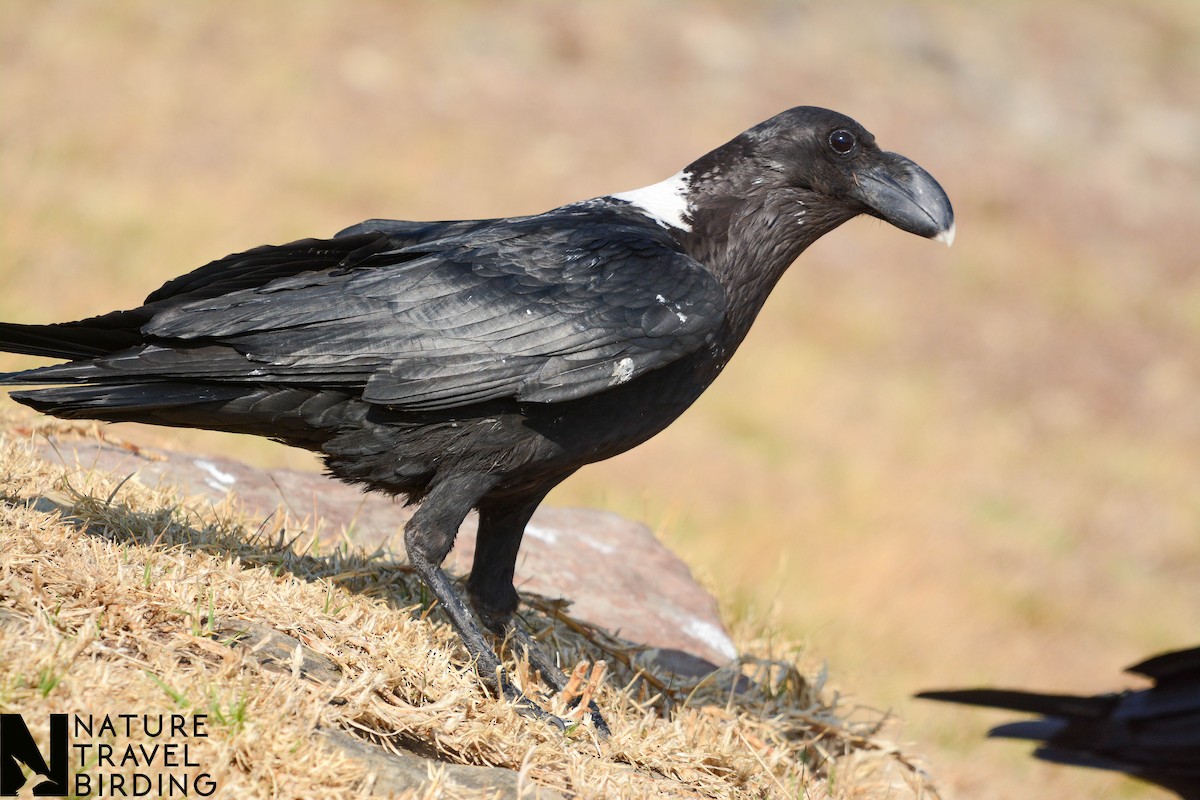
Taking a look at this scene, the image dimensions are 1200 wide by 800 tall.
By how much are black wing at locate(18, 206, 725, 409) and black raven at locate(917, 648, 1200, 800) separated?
85.4 inches

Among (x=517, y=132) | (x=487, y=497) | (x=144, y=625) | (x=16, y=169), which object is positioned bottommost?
(x=144, y=625)

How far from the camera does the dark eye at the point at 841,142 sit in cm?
404

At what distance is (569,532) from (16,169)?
1102 centimetres

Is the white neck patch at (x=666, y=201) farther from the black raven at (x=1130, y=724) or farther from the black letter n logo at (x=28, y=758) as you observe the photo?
the black letter n logo at (x=28, y=758)

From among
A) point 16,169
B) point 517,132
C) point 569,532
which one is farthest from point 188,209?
point 569,532

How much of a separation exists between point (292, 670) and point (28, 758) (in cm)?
70

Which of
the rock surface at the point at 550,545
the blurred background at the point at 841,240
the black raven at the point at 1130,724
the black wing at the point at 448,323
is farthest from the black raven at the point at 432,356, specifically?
the blurred background at the point at 841,240

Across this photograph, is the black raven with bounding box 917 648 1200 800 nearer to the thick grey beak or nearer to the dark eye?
the thick grey beak

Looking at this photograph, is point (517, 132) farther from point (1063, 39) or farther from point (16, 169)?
point (1063, 39)

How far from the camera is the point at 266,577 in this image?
3443 millimetres

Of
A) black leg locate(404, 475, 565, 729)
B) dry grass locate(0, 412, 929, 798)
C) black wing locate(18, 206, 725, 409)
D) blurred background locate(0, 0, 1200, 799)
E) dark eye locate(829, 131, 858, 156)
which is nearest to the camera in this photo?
dry grass locate(0, 412, 929, 798)

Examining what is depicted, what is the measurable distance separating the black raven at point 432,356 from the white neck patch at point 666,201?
0.28m

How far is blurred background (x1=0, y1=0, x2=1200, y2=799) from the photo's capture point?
9.93 metres

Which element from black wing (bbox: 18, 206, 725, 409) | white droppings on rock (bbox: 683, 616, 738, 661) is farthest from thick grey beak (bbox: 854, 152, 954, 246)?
white droppings on rock (bbox: 683, 616, 738, 661)
